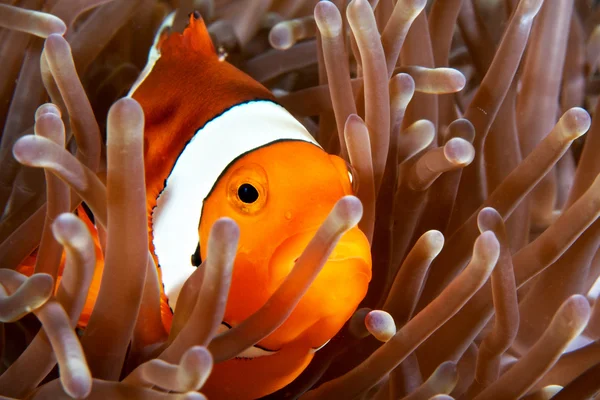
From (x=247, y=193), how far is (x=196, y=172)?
111 millimetres

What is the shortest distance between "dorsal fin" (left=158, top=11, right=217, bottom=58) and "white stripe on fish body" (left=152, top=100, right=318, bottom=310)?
200 mm

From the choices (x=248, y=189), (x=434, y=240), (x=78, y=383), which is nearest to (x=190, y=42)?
(x=248, y=189)

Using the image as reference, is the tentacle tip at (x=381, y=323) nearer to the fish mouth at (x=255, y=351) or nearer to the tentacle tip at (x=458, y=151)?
the fish mouth at (x=255, y=351)

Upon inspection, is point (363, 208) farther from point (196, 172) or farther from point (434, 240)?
point (196, 172)

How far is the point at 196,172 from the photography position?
80 cm

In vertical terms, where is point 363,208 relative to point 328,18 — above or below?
below

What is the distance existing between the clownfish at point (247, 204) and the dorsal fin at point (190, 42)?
6cm

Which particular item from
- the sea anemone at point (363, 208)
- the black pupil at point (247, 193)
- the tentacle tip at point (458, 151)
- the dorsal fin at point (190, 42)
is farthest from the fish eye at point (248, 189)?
the dorsal fin at point (190, 42)

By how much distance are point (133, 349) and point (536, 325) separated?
0.59m

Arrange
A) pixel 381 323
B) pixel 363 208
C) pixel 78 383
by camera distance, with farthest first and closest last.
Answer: pixel 363 208 < pixel 381 323 < pixel 78 383

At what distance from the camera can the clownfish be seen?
682 millimetres

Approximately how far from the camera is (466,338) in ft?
2.78

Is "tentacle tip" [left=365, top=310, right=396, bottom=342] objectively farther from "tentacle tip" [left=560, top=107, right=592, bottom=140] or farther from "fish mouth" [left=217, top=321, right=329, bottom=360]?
"tentacle tip" [left=560, top=107, right=592, bottom=140]

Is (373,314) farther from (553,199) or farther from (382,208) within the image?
(553,199)
